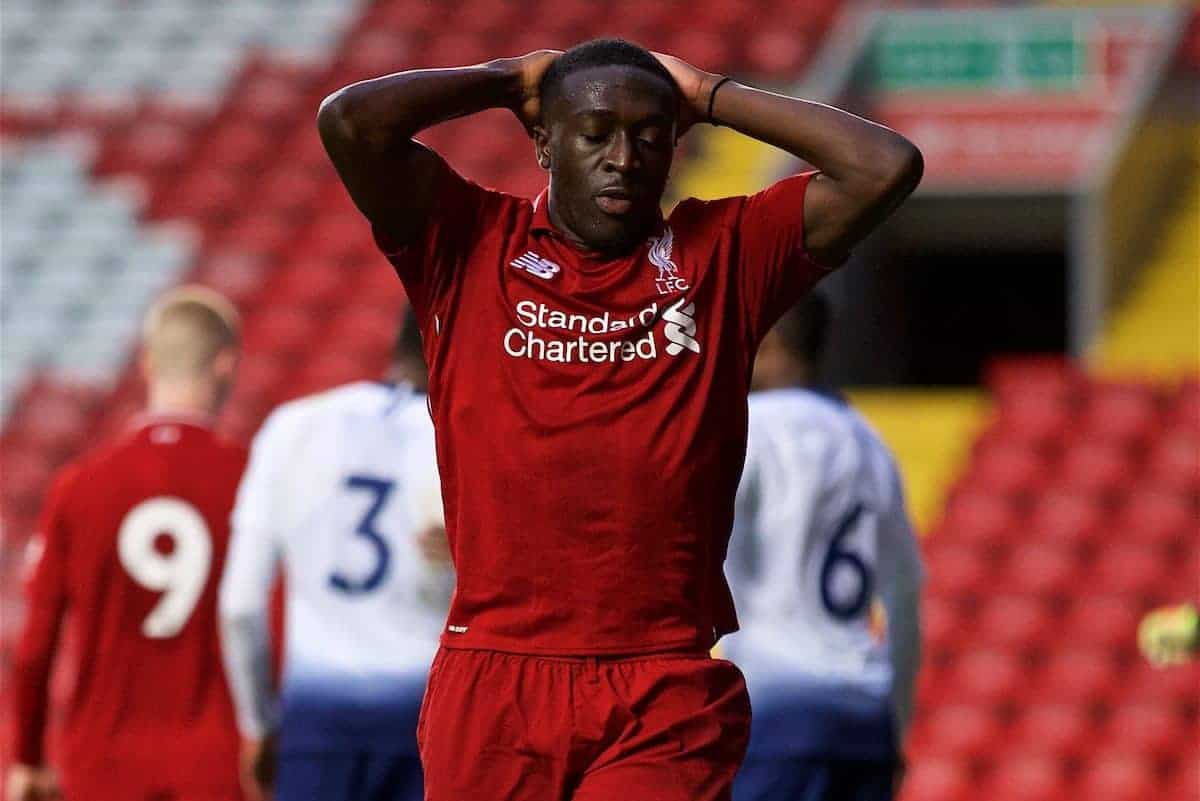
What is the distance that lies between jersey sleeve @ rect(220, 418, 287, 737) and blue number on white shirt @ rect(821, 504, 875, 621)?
1298 millimetres

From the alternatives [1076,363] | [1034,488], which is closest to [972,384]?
[1076,363]

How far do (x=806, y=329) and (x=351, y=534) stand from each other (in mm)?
1130

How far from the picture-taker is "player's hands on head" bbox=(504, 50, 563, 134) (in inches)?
132

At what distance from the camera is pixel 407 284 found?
3.43m

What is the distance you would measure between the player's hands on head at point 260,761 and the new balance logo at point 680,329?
8.27 ft

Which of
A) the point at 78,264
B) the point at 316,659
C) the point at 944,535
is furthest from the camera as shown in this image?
the point at 78,264

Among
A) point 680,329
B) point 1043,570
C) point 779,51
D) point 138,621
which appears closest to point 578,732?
point 680,329

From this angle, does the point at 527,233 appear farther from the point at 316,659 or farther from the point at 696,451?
the point at 316,659

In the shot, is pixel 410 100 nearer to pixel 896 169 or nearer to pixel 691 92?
pixel 691 92

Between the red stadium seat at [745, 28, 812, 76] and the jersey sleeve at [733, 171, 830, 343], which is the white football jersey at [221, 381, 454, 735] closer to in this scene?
the jersey sleeve at [733, 171, 830, 343]

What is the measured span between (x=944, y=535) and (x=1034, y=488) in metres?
0.53

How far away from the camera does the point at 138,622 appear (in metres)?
5.63

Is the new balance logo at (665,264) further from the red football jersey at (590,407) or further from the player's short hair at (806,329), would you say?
the player's short hair at (806,329)

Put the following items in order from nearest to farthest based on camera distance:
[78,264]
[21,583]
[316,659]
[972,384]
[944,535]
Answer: [316,659] < [944,535] < [21,583] < [78,264] < [972,384]
